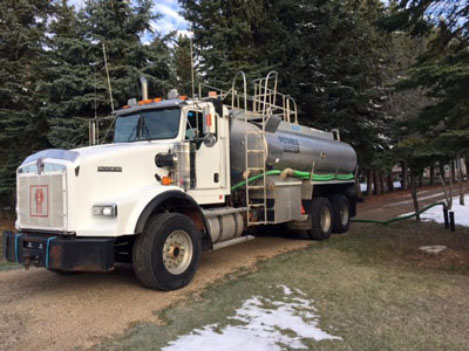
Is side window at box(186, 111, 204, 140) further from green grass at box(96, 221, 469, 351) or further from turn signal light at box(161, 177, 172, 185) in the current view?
green grass at box(96, 221, 469, 351)

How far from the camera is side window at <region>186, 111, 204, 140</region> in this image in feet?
22.4

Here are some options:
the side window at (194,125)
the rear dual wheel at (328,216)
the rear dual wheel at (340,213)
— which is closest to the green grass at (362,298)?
the rear dual wheel at (328,216)

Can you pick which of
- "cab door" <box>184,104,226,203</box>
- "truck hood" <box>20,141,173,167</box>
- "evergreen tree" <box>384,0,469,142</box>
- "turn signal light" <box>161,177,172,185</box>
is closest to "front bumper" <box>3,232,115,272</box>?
"truck hood" <box>20,141,173,167</box>

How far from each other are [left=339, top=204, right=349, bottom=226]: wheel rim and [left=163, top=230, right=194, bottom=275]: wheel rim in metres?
6.56

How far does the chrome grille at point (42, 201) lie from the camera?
213 inches

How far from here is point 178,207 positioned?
661 cm

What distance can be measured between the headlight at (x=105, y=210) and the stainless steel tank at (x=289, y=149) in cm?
353

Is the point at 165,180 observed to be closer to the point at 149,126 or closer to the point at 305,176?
the point at 149,126

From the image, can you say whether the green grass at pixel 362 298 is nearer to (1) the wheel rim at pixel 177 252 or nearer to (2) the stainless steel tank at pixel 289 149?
(1) the wheel rim at pixel 177 252

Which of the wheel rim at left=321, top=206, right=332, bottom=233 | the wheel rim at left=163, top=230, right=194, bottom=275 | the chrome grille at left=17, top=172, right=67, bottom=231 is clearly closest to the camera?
the chrome grille at left=17, top=172, right=67, bottom=231

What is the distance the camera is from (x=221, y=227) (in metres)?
7.32

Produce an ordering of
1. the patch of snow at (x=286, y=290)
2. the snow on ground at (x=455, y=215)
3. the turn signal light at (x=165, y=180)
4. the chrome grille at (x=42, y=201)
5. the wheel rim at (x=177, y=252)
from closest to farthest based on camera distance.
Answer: the chrome grille at (x=42, y=201) → the patch of snow at (x=286, y=290) → the wheel rim at (x=177, y=252) → the turn signal light at (x=165, y=180) → the snow on ground at (x=455, y=215)

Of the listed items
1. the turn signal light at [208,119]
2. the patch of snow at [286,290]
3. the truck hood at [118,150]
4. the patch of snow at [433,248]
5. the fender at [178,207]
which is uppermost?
the turn signal light at [208,119]

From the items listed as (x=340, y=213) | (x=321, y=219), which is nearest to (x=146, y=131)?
(x=321, y=219)
